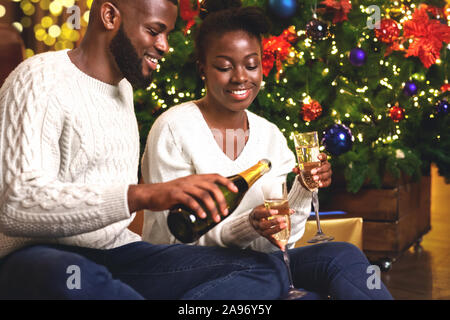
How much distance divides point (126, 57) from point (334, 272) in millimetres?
797

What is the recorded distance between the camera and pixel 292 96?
2613 millimetres

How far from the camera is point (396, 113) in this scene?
2.80 meters

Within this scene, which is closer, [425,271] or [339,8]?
[339,8]

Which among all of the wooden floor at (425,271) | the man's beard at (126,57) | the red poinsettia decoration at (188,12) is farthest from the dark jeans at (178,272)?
the red poinsettia decoration at (188,12)

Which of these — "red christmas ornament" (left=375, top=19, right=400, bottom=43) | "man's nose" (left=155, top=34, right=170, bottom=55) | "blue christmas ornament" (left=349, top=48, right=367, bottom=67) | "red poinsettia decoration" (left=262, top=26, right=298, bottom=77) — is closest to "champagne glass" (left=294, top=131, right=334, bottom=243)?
"man's nose" (left=155, top=34, right=170, bottom=55)

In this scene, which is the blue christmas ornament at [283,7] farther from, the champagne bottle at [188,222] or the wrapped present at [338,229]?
the champagne bottle at [188,222]

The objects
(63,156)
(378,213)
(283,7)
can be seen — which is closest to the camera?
(63,156)

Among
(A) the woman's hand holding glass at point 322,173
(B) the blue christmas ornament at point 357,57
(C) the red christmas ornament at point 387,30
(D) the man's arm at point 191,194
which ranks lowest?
(A) the woman's hand holding glass at point 322,173

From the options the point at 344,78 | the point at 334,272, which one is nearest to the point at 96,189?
the point at 334,272

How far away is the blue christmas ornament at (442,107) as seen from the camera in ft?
9.76

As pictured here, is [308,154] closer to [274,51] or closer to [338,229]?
[338,229]
